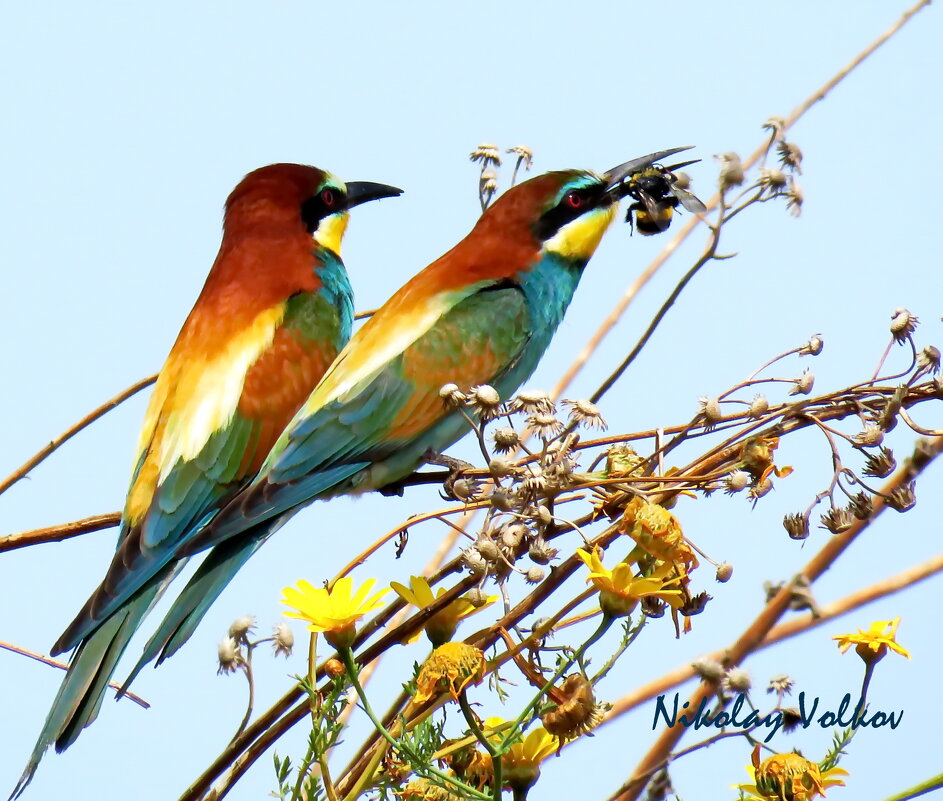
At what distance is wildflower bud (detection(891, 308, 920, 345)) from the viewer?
1.45m

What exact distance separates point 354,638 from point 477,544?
0.19 metres

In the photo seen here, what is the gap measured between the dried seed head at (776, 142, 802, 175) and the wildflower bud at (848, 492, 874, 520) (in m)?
0.54

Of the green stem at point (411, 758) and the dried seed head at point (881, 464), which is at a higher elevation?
the dried seed head at point (881, 464)

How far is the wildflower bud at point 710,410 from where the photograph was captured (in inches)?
54.2

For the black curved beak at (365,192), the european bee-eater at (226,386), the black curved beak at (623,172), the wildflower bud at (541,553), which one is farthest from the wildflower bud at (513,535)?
the black curved beak at (365,192)

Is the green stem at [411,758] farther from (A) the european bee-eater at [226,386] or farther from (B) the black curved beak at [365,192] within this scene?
(B) the black curved beak at [365,192]

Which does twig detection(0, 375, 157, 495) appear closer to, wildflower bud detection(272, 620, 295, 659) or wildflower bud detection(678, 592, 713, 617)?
wildflower bud detection(272, 620, 295, 659)

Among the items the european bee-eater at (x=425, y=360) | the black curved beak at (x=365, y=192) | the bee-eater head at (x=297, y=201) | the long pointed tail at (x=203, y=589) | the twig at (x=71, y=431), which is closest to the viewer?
the twig at (x=71, y=431)

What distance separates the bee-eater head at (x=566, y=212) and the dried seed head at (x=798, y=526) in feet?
5.59

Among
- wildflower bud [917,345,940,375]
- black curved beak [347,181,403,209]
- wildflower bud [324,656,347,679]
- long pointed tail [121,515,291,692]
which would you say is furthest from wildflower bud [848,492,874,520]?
black curved beak [347,181,403,209]

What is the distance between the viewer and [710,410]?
138cm

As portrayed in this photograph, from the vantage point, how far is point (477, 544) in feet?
4.02

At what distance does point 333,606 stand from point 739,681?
0.42 metres

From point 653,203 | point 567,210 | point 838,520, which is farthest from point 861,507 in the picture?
point 567,210
